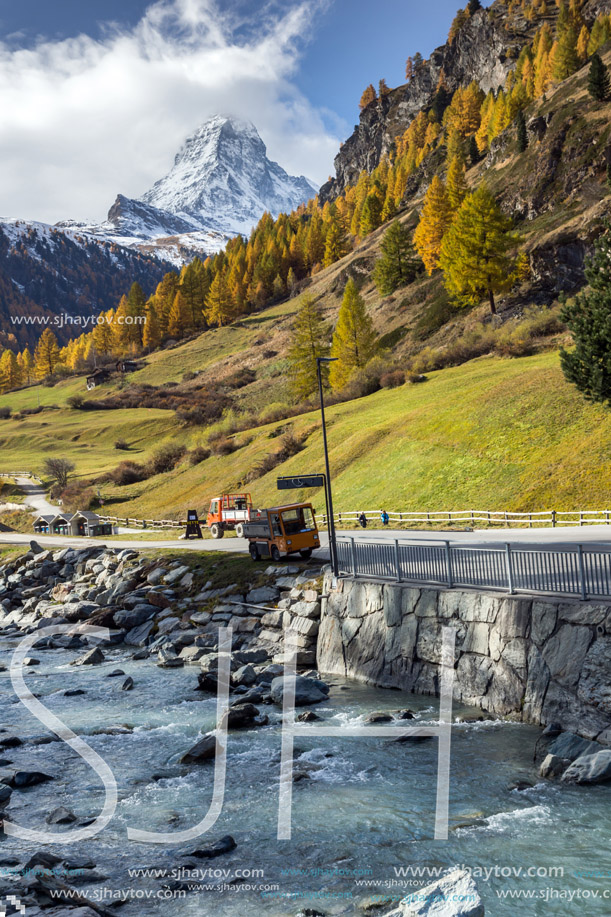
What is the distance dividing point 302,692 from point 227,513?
1114 inches

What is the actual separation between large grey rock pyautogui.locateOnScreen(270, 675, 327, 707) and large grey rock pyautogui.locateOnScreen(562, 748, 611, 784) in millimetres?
6620

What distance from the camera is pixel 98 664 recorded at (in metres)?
21.4

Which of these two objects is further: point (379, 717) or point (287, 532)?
point (287, 532)

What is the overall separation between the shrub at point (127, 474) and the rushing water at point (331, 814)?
60867 millimetres

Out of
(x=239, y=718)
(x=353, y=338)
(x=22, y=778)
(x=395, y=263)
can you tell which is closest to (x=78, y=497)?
(x=353, y=338)

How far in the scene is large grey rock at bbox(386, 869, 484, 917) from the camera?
21.9 feet

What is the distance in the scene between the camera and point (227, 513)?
43.3 meters

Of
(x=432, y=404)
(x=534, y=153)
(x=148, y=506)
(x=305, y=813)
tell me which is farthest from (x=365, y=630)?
(x=534, y=153)

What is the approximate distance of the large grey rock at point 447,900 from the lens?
21.9 ft

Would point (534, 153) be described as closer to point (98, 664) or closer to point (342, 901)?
point (98, 664)

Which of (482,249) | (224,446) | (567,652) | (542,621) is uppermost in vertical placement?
(482,249)

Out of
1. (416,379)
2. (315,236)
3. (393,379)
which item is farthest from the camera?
(315,236)

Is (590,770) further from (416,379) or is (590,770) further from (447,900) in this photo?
(416,379)

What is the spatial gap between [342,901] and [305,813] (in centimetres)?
238
